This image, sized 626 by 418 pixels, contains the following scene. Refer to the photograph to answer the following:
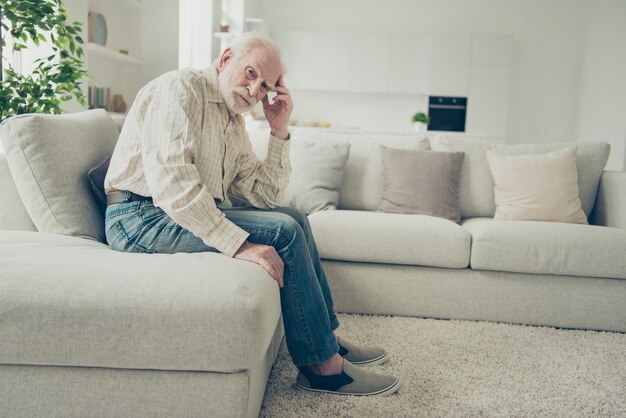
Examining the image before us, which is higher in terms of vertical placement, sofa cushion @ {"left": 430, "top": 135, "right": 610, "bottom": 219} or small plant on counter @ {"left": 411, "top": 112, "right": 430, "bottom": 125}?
small plant on counter @ {"left": 411, "top": 112, "right": 430, "bottom": 125}

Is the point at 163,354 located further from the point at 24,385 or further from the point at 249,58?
the point at 249,58

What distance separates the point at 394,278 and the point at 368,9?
5807 millimetres

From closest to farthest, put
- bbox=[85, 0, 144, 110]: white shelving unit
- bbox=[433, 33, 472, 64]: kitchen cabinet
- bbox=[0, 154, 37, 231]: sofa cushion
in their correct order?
bbox=[0, 154, 37, 231]: sofa cushion → bbox=[85, 0, 144, 110]: white shelving unit → bbox=[433, 33, 472, 64]: kitchen cabinet

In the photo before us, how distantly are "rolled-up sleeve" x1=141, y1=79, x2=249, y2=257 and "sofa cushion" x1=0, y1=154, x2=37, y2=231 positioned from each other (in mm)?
697

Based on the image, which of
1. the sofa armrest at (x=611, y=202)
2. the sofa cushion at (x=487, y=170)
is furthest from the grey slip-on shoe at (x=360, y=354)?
the sofa armrest at (x=611, y=202)

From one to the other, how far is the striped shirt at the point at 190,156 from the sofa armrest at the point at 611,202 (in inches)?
74.6

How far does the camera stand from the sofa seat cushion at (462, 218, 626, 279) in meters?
2.55

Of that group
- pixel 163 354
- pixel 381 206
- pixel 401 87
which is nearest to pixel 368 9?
pixel 401 87

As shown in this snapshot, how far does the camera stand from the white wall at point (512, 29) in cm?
745

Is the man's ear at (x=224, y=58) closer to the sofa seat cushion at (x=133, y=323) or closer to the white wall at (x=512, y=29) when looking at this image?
the sofa seat cushion at (x=133, y=323)

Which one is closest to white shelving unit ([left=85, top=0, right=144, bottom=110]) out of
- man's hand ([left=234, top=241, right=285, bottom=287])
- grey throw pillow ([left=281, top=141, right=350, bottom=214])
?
grey throw pillow ([left=281, top=141, right=350, bottom=214])

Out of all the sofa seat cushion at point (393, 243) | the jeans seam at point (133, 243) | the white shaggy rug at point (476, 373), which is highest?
Answer: the jeans seam at point (133, 243)

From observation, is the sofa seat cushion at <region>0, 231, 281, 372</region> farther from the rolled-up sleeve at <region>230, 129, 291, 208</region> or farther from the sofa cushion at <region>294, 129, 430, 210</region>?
the sofa cushion at <region>294, 129, 430, 210</region>

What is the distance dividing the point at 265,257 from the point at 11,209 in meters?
1.05
